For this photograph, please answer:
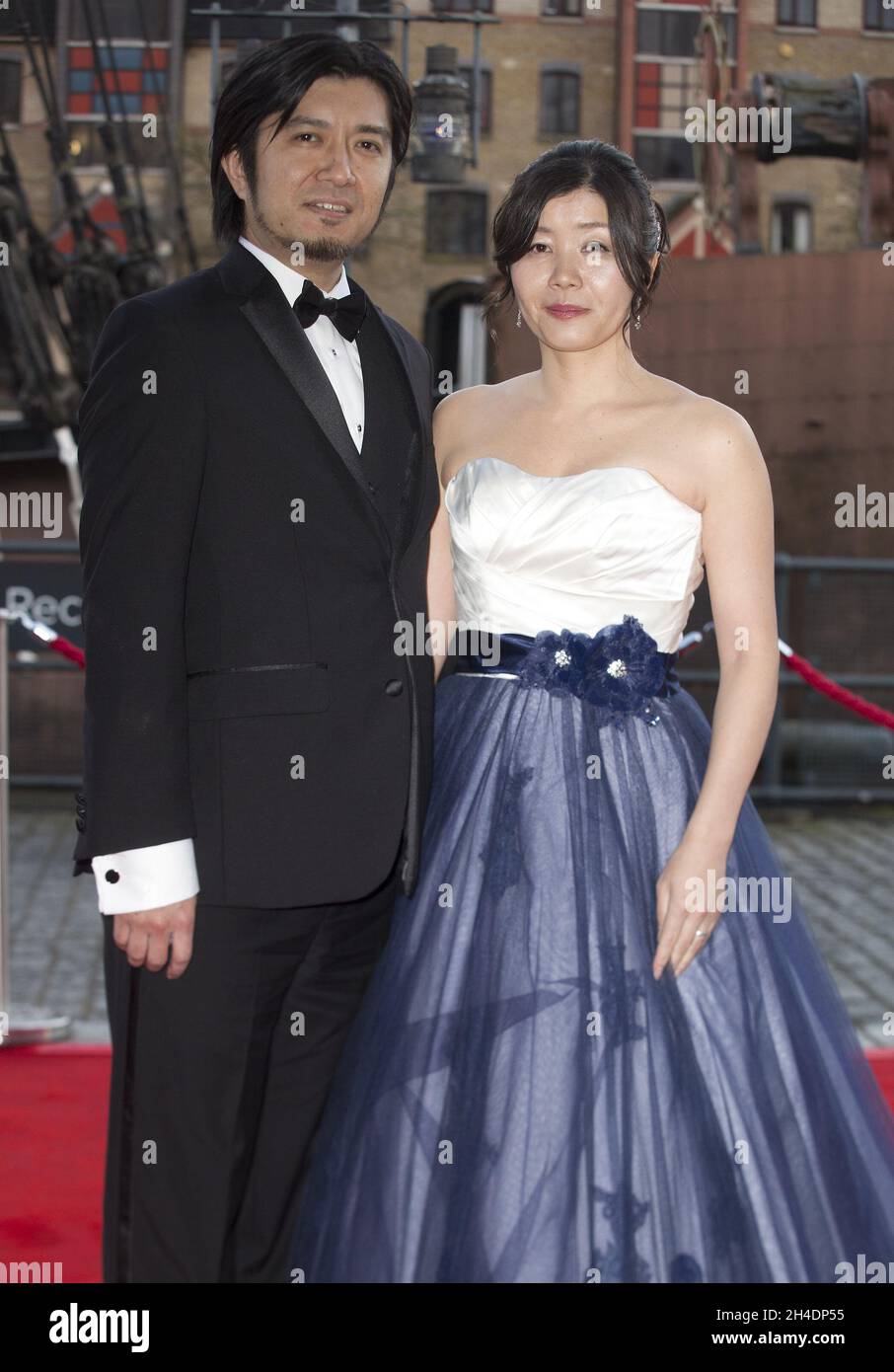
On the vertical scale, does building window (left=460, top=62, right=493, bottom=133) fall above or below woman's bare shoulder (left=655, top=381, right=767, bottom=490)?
above

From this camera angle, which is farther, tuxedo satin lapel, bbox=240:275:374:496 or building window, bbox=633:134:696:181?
building window, bbox=633:134:696:181

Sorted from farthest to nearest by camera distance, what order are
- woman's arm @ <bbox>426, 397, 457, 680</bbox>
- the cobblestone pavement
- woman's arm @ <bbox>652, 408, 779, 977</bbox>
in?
the cobblestone pavement
woman's arm @ <bbox>426, 397, 457, 680</bbox>
woman's arm @ <bbox>652, 408, 779, 977</bbox>

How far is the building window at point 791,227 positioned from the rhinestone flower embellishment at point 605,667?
676cm

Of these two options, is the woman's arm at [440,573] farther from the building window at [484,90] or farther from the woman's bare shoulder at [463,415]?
the building window at [484,90]

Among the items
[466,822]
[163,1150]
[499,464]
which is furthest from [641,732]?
[163,1150]

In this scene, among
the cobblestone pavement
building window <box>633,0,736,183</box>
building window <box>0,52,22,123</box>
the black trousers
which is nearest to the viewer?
the black trousers

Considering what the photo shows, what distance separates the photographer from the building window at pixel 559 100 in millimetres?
7781

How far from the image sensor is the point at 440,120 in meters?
6.49

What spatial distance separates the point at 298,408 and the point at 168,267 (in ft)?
22.8

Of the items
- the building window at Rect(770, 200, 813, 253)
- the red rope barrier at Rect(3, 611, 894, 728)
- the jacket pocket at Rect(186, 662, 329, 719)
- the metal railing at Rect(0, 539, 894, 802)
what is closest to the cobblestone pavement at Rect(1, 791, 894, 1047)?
the metal railing at Rect(0, 539, 894, 802)

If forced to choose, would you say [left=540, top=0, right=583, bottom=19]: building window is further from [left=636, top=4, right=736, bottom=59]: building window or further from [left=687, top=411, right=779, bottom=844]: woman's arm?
[left=687, top=411, right=779, bottom=844]: woman's arm

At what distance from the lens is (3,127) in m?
8.45

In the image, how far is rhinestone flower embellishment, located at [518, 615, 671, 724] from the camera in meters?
2.53

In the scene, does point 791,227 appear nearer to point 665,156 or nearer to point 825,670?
point 665,156
